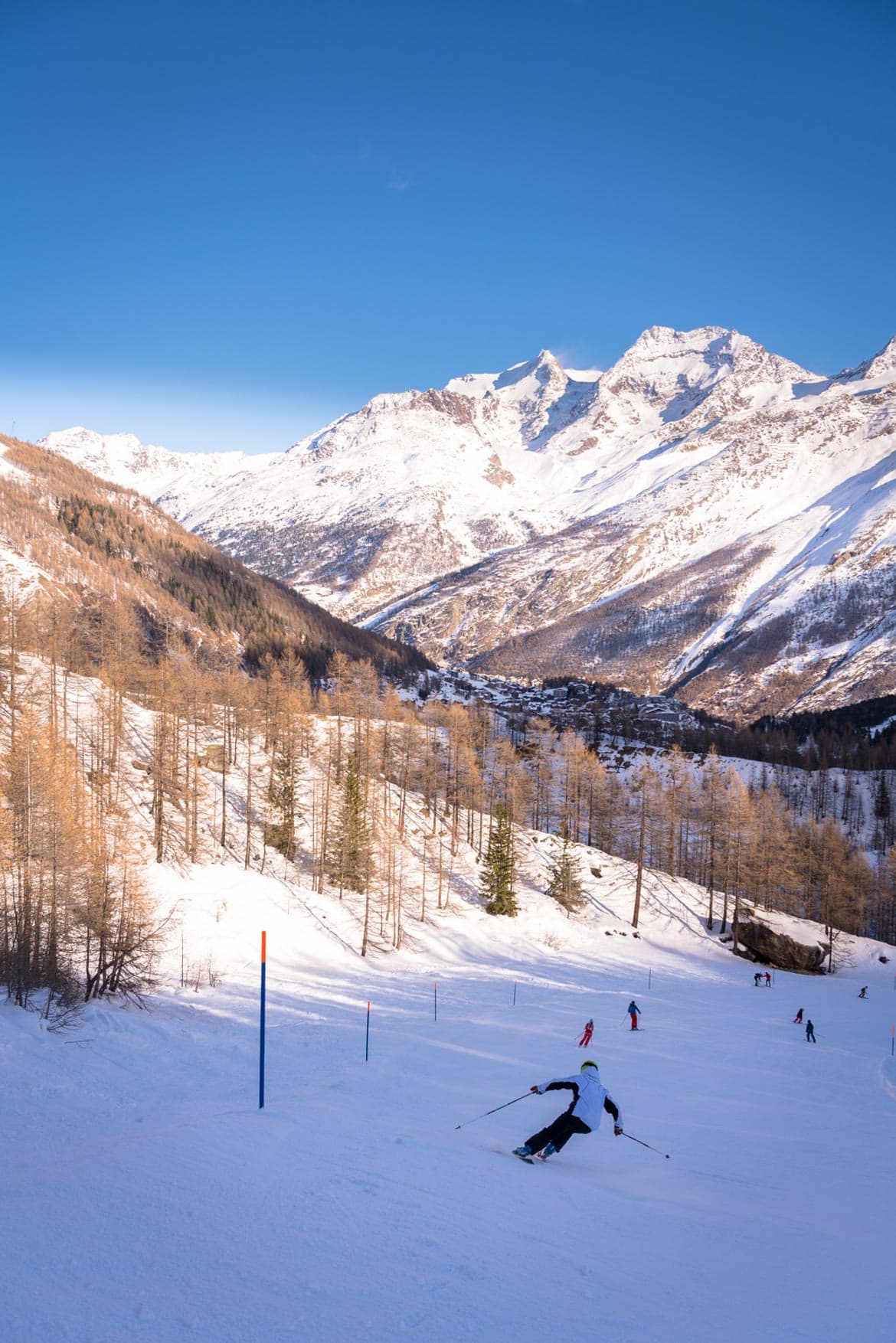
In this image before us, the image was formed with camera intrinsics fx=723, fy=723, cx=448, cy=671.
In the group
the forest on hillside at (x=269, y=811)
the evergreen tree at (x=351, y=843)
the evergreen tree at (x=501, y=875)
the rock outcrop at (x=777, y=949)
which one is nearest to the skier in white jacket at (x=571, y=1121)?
the forest on hillside at (x=269, y=811)

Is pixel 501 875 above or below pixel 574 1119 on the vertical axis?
below

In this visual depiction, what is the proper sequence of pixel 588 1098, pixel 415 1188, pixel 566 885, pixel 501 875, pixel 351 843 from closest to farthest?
pixel 415 1188
pixel 588 1098
pixel 351 843
pixel 501 875
pixel 566 885

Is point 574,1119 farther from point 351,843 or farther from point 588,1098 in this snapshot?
point 351,843

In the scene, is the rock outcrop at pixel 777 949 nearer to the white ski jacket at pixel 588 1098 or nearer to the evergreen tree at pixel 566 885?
the evergreen tree at pixel 566 885

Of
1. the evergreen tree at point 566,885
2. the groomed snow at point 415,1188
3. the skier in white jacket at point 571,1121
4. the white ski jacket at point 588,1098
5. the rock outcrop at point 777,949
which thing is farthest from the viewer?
the evergreen tree at point 566,885

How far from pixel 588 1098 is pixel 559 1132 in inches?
28.2

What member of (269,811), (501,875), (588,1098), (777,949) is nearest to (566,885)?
(501,875)

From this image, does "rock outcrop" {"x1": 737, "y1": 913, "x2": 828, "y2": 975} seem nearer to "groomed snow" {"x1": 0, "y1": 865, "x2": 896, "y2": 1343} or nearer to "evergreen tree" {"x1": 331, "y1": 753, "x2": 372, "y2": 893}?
"evergreen tree" {"x1": 331, "y1": 753, "x2": 372, "y2": 893}

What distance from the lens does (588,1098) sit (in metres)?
12.3

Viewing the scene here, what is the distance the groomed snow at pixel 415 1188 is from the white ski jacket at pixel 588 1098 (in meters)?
0.79

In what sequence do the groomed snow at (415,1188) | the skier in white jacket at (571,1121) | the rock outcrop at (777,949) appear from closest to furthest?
the groomed snow at (415,1188) < the skier in white jacket at (571,1121) < the rock outcrop at (777,949)

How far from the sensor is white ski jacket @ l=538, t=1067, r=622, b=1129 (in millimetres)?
12133

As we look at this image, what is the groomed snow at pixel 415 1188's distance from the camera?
6828 mm

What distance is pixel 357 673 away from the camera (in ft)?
279
